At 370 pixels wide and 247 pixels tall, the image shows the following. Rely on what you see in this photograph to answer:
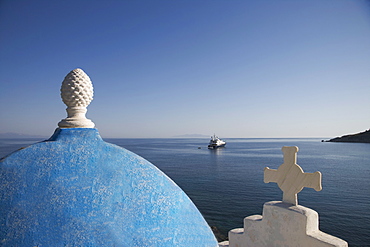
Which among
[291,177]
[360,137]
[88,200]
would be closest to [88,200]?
[88,200]

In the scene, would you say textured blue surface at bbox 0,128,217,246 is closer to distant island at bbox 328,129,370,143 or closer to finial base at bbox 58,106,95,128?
finial base at bbox 58,106,95,128

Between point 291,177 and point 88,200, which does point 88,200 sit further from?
point 291,177

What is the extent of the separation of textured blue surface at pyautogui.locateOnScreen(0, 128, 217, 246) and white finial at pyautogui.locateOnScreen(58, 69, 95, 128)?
0.39ft

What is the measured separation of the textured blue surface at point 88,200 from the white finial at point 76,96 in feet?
0.39

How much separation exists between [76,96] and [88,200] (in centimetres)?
119

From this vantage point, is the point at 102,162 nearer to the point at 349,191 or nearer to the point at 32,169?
the point at 32,169

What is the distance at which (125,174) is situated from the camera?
2.34 metres

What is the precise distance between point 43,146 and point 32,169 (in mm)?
275

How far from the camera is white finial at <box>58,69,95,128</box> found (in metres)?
2.56

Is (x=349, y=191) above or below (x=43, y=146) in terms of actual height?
below

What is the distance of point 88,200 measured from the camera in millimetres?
2055

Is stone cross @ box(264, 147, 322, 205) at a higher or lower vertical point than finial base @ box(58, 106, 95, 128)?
lower

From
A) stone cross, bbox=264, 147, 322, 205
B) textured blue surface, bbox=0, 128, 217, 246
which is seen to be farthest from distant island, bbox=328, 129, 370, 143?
textured blue surface, bbox=0, 128, 217, 246

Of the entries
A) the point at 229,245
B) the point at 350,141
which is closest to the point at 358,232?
the point at 229,245
